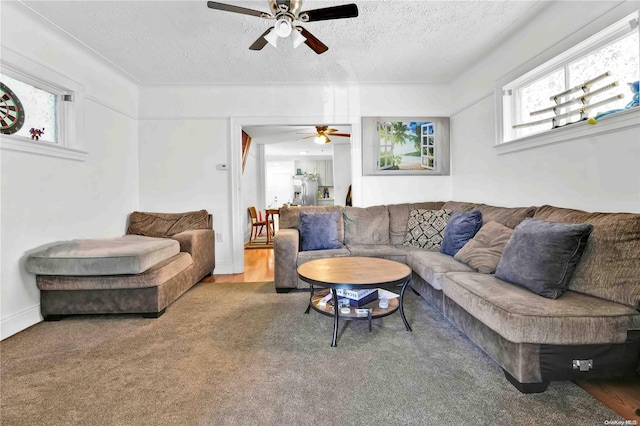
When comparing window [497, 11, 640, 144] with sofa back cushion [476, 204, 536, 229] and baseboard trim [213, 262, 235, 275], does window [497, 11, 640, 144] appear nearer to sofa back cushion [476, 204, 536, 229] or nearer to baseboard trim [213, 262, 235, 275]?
sofa back cushion [476, 204, 536, 229]

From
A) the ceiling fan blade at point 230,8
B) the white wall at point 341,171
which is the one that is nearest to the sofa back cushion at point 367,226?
the ceiling fan blade at point 230,8

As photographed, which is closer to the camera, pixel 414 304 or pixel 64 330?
pixel 64 330

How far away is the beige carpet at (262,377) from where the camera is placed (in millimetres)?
1341

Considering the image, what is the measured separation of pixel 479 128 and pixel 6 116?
15.3 feet

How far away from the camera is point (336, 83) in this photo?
3.97 metres

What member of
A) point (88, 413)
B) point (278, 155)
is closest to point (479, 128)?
point (88, 413)

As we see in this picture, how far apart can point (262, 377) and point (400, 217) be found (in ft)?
8.65

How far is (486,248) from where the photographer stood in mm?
2354

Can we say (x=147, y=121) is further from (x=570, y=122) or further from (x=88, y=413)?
(x=570, y=122)

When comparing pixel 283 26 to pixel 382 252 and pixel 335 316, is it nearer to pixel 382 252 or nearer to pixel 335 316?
pixel 335 316

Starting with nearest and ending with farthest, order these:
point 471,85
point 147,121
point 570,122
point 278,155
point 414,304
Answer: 1. point 570,122
2. point 414,304
3. point 471,85
4. point 147,121
5. point 278,155

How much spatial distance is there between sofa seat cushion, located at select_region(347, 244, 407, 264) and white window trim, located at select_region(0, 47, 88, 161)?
120 inches

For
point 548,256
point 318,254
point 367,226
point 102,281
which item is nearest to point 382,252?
point 367,226

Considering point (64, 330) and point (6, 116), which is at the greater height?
point (6, 116)
